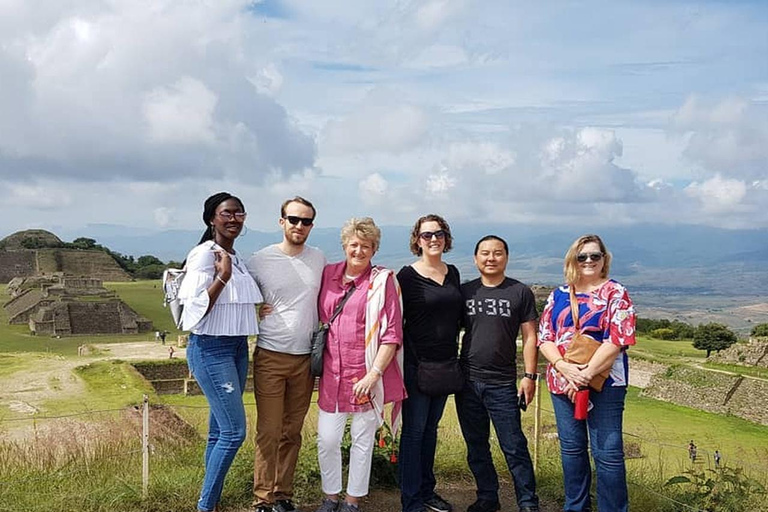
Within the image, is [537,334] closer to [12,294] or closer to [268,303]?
[268,303]

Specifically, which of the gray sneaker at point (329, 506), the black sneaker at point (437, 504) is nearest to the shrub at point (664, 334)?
the black sneaker at point (437, 504)

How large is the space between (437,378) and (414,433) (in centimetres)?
38

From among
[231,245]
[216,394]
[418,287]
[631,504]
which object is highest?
[231,245]

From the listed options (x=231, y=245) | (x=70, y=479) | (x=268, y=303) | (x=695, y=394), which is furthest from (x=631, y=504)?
(x=695, y=394)

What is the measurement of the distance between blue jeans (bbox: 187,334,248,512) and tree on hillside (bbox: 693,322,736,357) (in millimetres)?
34975

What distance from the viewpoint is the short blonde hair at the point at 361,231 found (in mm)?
3906

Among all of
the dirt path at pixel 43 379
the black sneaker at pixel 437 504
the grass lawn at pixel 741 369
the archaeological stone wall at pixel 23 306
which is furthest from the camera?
the archaeological stone wall at pixel 23 306

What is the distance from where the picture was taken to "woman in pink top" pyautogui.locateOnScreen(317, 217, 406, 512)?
387cm

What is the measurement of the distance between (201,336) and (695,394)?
24.2 meters

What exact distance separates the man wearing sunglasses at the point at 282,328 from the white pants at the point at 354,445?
27cm

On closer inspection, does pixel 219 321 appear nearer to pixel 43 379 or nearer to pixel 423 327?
pixel 423 327

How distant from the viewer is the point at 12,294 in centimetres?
3509

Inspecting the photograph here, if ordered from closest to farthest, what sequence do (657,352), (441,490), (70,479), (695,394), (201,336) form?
(201,336) → (70,479) → (441,490) → (695,394) → (657,352)

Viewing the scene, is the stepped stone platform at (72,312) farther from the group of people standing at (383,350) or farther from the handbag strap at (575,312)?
the handbag strap at (575,312)
